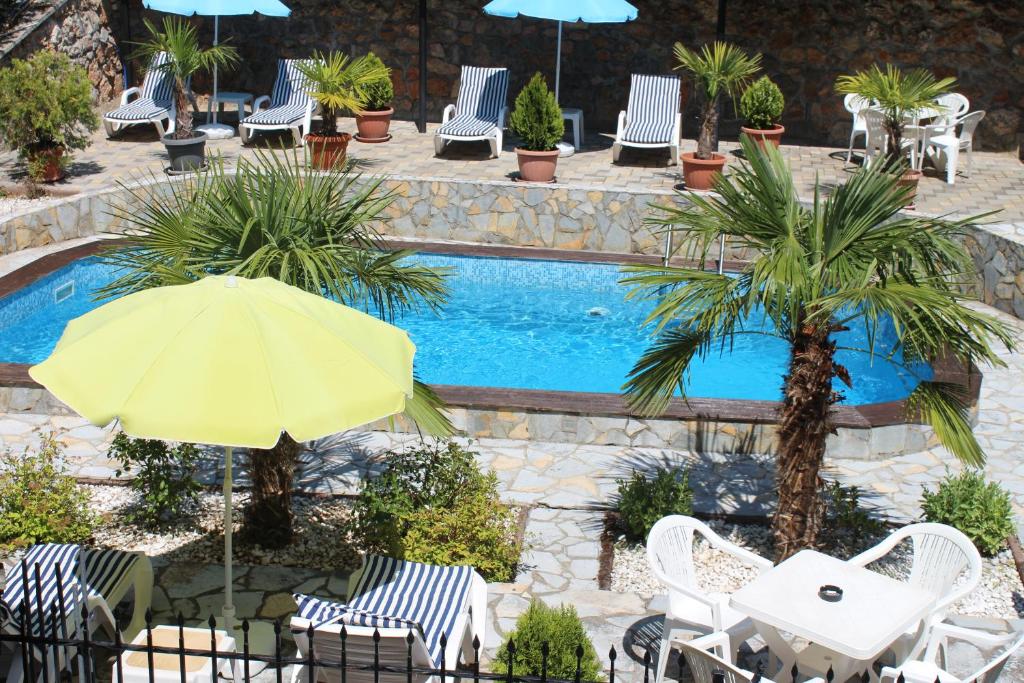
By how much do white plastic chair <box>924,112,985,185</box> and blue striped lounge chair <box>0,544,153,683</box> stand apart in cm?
1146

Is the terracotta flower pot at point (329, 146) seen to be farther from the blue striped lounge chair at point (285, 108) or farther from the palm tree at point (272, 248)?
the palm tree at point (272, 248)

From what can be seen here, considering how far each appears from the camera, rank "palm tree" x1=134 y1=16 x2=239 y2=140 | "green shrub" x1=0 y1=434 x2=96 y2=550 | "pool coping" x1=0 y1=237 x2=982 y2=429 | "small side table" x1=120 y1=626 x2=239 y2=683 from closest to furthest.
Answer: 1. "small side table" x1=120 y1=626 x2=239 y2=683
2. "green shrub" x1=0 y1=434 x2=96 y2=550
3. "pool coping" x1=0 y1=237 x2=982 y2=429
4. "palm tree" x1=134 y1=16 x2=239 y2=140

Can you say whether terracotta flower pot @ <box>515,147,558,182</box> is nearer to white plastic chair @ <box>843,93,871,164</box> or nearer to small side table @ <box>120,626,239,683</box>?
white plastic chair @ <box>843,93,871,164</box>

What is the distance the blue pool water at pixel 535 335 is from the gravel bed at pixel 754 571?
313 centimetres

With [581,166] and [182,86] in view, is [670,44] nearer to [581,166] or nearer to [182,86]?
[581,166]

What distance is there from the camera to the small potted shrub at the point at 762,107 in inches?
602

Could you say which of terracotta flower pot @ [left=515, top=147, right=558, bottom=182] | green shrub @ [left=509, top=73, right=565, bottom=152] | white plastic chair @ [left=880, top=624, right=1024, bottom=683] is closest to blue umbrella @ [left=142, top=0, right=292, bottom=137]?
green shrub @ [left=509, top=73, right=565, bottom=152]

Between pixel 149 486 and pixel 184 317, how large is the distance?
2.54 meters

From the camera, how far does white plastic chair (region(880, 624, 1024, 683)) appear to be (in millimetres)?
5129

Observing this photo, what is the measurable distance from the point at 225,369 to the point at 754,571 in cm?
362

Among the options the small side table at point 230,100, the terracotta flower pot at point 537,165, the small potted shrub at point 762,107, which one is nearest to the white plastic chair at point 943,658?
the terracotta flower pot at point 537,165

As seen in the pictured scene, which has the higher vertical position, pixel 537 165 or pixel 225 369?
pixel 537 165

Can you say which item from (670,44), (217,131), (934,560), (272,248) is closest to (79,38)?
(217,131)

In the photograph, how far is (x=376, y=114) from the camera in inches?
656
